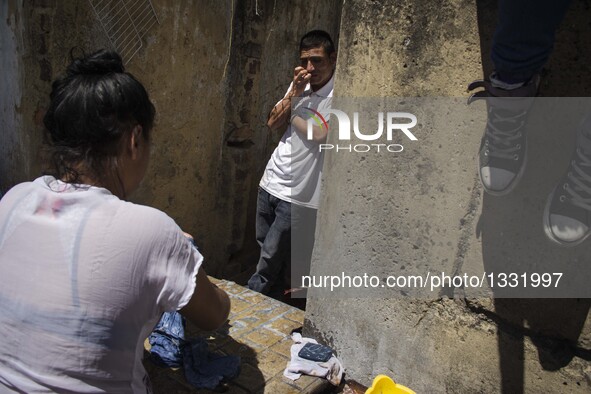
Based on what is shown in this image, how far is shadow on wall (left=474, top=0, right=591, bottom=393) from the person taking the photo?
1838 millimetres

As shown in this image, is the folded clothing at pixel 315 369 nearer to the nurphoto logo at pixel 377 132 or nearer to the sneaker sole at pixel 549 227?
the nurphoto logo at pixel 377 132

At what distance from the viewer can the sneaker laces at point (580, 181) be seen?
1622mm

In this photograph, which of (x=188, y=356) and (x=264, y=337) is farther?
(x=264, y=337)

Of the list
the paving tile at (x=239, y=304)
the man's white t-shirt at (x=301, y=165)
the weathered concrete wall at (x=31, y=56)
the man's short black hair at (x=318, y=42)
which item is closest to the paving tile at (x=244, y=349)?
the paving tile at (x=239, y=304)

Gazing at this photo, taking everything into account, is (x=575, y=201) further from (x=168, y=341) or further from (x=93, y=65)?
(x=168, y=341)

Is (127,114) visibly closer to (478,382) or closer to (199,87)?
(478,382)

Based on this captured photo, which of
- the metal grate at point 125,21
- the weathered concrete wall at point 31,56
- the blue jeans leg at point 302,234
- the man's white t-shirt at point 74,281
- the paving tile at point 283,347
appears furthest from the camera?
the blue jeans leg at point 302,234

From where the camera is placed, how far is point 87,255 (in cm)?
141

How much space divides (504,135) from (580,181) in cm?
32

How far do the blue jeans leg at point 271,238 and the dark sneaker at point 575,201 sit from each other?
2.22 meters

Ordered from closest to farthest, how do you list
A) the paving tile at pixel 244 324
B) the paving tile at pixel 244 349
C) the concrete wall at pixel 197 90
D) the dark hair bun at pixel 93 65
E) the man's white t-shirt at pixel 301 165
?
1. the dark hair bun at pixel 93 65
2. the paving tile at pixel 244 349
3. the paving tile at pixel 244 324
4. the concrete wall at pixel 197 90
5. the man's white t-shirt at pixel 301 165

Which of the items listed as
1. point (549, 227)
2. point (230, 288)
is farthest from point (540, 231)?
point (230, 288)

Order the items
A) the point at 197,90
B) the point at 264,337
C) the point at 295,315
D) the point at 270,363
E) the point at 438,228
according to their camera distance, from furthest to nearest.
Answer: the point at 197,90 → the point at 295,315 → the point at 264,337 → the point at 270,363 → the point at 438,228

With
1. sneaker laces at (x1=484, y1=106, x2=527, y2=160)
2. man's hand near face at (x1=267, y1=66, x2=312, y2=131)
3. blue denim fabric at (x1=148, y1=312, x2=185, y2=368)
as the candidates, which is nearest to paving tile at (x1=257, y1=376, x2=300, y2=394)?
blue denim fabric at (x1=148, y1=312, x2=185, y2=368)
